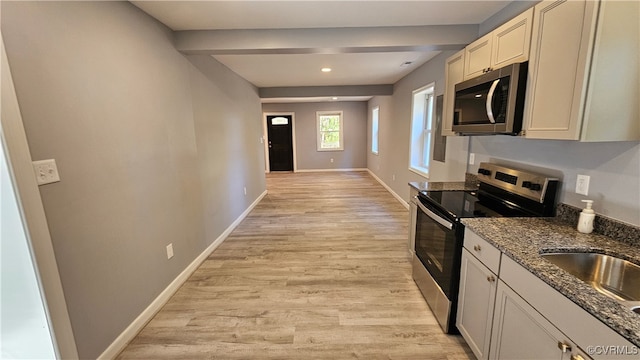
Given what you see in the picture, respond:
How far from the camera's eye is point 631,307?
0.92 metres

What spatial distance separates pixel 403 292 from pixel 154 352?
1997mm

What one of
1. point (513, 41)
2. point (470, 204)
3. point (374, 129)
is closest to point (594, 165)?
point (470, 204)

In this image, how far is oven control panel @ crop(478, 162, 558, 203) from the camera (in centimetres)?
171

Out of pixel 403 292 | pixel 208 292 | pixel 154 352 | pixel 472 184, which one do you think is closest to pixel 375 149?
pixel 472 184

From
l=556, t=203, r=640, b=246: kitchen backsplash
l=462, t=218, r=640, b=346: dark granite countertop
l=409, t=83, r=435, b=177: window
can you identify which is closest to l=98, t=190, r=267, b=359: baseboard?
l=462, t=218, r=640, b=346: dark granite countertop

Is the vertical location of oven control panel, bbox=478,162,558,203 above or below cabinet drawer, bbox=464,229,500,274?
above

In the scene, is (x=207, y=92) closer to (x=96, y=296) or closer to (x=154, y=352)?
(x=96, y=296)

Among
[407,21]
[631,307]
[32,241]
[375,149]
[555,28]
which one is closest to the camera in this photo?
[631,307]

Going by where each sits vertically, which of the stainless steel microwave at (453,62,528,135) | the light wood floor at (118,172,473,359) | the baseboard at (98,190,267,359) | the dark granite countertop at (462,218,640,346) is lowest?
the light wood floor at (118,172,473,359)

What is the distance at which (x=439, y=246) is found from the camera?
200 centimetres

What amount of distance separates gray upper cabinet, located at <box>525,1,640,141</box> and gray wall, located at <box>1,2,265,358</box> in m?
2.65

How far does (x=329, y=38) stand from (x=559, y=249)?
236 cm

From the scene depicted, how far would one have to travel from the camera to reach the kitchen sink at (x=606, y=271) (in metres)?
1.20

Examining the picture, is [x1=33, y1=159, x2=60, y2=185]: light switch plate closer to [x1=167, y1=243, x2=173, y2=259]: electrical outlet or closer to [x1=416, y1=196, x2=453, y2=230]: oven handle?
[x1=167, y1=243, x2=173, y2=259]: electrical outlet
